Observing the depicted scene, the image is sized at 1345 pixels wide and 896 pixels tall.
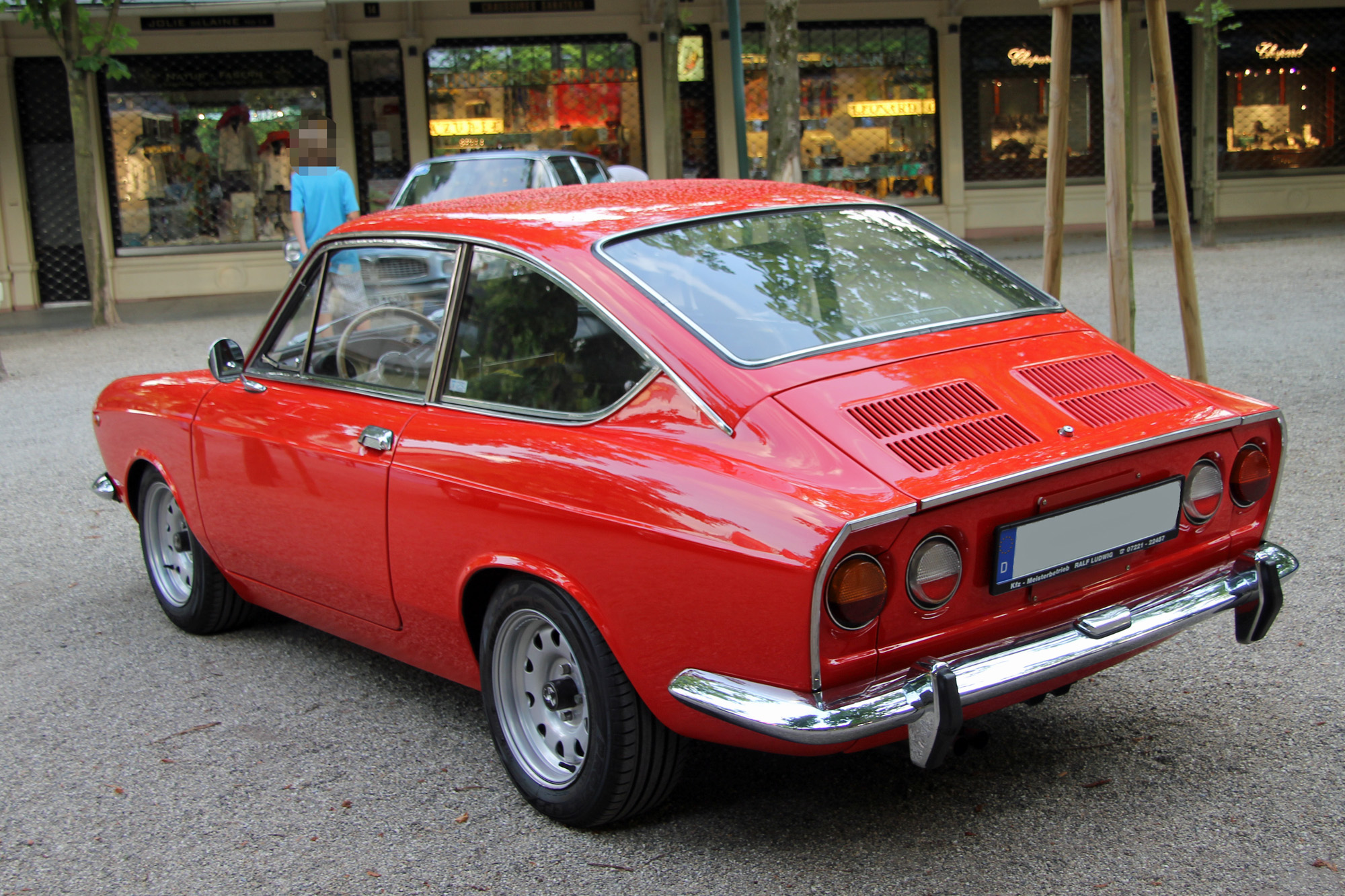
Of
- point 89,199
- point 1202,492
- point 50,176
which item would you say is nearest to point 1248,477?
point 1202,492

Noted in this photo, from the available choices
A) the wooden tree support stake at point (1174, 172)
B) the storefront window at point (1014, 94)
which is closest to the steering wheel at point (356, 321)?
the wooden tree support stake at point (1174, 172)

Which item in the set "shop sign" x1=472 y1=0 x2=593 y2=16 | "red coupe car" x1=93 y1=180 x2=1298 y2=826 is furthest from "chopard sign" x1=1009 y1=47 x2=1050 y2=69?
"red coupe car" x1=93 y1=180 x2=1298 y2=826

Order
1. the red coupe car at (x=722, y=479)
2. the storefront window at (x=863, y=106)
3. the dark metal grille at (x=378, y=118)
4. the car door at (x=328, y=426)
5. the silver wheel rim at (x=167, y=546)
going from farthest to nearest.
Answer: the storefront window at (x=863, y=106), the dark metal grille at (x=378, y=118), the silver wheel rim at (x=167, y=546), the car door at (x=328, y=426), the red coupe car at (x=722, y=479)

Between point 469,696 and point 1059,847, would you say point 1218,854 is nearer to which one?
point 1059,847

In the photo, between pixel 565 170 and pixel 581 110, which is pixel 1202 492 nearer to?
pixel 565 170

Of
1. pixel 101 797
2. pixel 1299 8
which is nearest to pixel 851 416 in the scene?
pixel 101 797

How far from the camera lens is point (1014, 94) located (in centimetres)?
1973

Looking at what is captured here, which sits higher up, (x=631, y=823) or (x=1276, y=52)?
(x=1276, y=52)

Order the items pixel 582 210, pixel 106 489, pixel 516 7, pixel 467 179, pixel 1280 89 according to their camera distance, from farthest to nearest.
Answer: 1. pixel 1280 89
2. pixel 516 7
3. pixel 467 179
4. pixel 106 489
5. pixel 582 210

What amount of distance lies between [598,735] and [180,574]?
2.47 m

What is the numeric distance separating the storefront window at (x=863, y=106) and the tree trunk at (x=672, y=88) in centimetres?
293

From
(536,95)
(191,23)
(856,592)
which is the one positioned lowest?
(856,592)

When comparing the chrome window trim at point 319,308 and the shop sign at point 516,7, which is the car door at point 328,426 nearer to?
the chrome window trim at point 319,308

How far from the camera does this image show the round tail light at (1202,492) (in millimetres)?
2971
